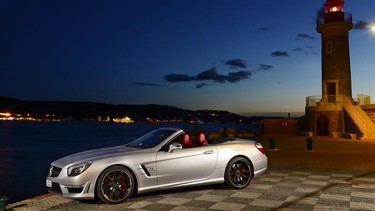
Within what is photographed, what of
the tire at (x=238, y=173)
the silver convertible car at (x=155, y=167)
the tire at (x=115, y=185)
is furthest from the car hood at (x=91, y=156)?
the tire at (x=238, y=173)

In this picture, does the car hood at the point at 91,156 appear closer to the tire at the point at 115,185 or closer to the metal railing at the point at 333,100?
the tire at the point at 115,185

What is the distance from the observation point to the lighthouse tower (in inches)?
1406

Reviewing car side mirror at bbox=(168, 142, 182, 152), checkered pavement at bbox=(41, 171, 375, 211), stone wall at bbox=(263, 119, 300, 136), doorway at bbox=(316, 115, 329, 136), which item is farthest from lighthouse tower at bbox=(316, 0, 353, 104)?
→ car side mirror at bbox=(168, 142, 182, 152)

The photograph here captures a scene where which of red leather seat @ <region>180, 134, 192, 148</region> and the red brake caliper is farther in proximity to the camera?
red leather seat @ <region>180, 134, 192, 148</region>

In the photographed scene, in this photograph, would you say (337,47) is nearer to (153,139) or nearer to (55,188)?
(153,139)

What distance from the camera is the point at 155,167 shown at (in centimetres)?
752

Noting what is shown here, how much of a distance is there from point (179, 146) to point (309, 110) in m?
30.0

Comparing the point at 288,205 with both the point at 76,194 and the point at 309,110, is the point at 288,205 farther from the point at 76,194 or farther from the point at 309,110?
the point at 309,110

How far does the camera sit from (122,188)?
23.5 feet

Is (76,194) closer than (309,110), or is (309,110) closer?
(76,194)

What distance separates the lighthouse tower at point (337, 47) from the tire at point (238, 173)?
2914 centimetres

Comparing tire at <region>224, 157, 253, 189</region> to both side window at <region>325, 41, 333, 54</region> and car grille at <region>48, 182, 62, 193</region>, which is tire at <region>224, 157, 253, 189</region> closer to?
car grille at <region>48, 182, 62, 193</region>

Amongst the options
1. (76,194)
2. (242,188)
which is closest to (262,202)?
(242,188)

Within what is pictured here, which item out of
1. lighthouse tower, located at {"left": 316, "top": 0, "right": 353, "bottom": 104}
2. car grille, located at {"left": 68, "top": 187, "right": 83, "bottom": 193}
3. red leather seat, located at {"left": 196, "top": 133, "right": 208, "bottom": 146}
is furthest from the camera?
lighthouse tower, located at {"left": 316, "top": 0, "right": 353, "bottom": 104}
